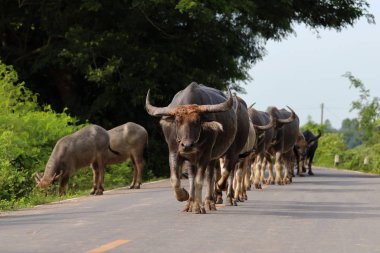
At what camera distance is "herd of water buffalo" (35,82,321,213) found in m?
15.7

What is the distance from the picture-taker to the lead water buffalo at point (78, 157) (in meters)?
24.4

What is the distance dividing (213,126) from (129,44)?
67.6 ft

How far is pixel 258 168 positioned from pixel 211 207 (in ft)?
35.1

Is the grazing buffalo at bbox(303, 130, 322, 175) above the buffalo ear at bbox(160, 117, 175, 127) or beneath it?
above

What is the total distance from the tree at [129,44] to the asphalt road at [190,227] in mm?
15360

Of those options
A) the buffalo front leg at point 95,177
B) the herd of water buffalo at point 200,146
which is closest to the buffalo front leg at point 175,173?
the herd of water buffalo at point 200,146

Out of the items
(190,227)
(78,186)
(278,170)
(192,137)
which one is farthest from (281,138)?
(190,227)

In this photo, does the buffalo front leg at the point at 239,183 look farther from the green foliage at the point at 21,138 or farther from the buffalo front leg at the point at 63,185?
the buffalo front leg at the point at 63,185

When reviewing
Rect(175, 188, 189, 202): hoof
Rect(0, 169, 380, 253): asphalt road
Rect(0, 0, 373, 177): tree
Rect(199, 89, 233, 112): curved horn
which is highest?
Rect(0, 0, 373, 177): tree

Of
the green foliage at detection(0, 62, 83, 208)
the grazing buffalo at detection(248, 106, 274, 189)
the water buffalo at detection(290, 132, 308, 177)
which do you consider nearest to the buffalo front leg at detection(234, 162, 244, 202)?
the grazing buffalo at detection(248, 106, 274, 189)

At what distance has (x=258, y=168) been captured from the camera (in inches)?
1076

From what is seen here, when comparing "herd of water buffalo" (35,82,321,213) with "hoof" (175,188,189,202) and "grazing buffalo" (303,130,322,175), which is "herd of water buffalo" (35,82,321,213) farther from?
"grazing buffalo" (303,130,322,175)

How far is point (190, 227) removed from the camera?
1325 cm

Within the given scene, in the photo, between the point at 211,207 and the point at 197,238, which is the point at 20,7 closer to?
the point at 211,207
